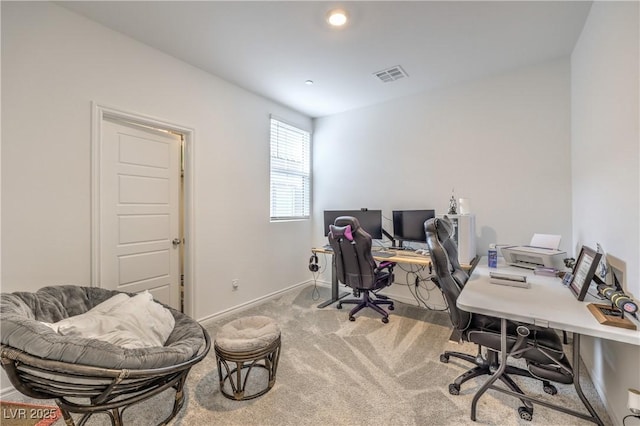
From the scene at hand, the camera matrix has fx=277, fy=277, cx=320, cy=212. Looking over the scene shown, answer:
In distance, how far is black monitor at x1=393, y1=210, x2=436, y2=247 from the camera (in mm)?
3289

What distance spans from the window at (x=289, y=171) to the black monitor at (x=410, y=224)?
5.08 feet

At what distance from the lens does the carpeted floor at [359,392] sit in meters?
1.67

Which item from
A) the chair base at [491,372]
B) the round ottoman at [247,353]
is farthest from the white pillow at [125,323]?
the chair base at [491,372]

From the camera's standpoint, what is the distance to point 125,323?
176 centimetres

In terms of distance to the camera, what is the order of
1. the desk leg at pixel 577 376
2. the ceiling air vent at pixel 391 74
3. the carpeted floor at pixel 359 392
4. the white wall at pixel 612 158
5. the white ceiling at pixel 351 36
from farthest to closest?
the ceiling air vent at pixel 391 74 < the white ceiling at pixel 351 36 < the carpeted floor at pixel 359 392 < the desk leg at pixel 577 376 < the white wall at pixel 612 158

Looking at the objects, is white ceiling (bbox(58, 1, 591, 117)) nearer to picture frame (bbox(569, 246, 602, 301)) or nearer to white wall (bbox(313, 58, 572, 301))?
white wall (bbox(313, 58, 572, 301))

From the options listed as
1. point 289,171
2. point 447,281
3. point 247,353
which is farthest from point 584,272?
point 289,171

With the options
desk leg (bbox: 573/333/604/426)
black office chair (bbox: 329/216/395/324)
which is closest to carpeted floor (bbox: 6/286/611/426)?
desk leg (bbox: 573/333/604/426)

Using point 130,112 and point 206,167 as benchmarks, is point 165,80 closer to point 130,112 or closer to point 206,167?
point 130,112

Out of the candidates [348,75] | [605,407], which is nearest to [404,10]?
[348,75]

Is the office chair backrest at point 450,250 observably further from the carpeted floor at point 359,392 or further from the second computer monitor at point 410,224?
the second computer monitor at point 410,224

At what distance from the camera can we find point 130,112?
2.46 meters

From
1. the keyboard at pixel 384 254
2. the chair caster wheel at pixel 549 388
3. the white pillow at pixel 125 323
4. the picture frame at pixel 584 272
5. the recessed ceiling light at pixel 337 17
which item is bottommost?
the chair caster wheel at pixel 549 388

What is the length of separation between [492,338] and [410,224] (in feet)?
6.03
